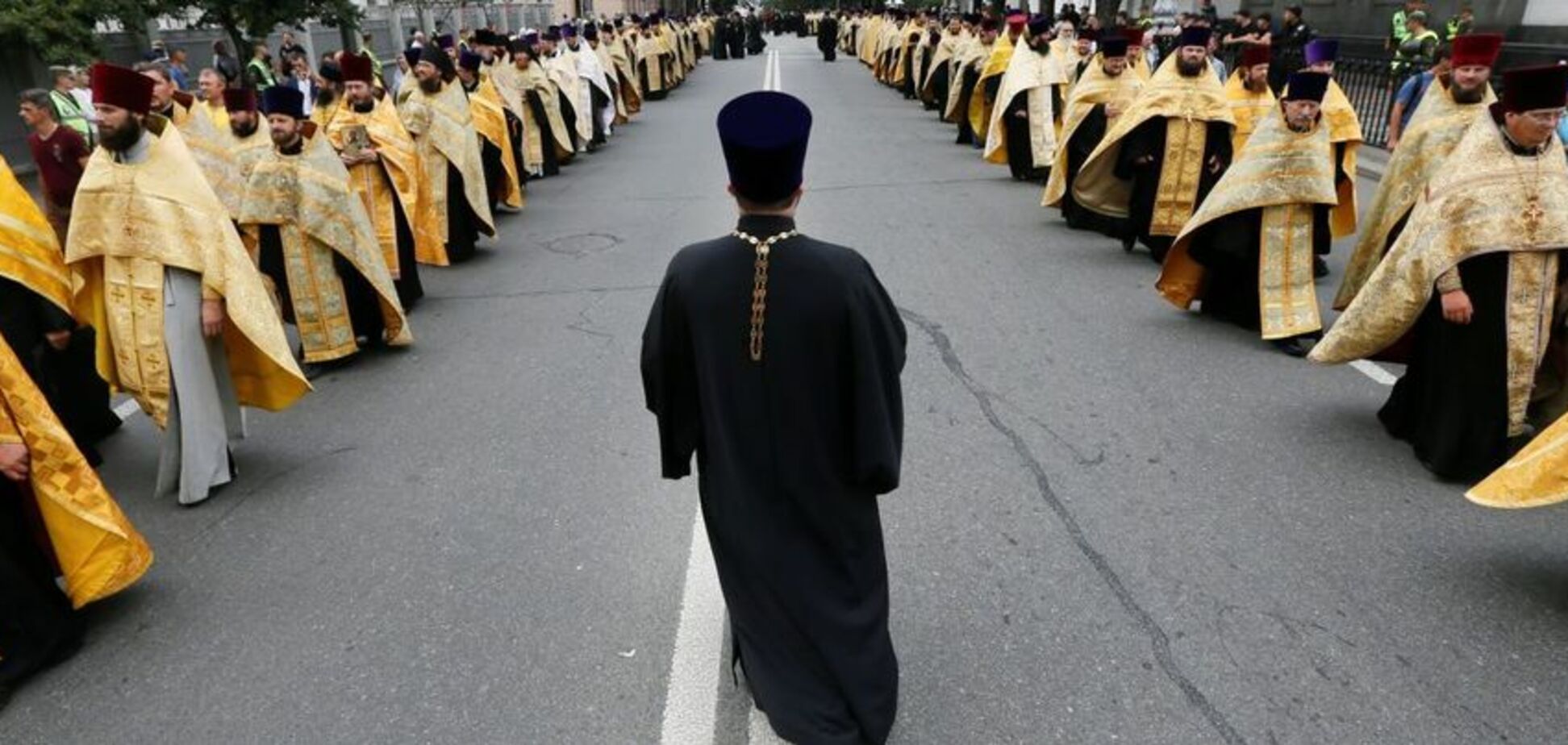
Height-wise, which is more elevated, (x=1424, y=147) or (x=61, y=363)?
(x=1424, y=147)

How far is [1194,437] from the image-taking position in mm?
5137

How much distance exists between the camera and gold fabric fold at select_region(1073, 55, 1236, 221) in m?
7.98

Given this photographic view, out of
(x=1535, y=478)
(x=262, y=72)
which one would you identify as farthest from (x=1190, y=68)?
(x=262, y=72)

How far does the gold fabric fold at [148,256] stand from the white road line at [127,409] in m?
1.49

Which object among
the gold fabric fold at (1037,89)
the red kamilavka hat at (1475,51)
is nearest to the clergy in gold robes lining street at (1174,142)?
the red kamilavka hat at (1475,51)

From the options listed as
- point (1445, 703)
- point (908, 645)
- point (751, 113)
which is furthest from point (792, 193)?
point (1445, 703)

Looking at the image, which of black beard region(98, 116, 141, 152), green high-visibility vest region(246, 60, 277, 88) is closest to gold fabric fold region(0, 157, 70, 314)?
black beard region(98, 116, 141, 152)

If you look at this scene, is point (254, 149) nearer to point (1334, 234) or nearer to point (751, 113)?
point (751, 113)

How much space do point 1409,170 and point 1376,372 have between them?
1.21m

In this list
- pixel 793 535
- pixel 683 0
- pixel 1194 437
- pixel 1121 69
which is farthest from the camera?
pixel 683 0

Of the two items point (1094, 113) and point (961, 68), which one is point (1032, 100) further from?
point (961, 68)

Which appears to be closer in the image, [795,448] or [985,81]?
[795,448]

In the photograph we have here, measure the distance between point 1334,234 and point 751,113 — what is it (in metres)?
7.31

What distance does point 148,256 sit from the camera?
4445 mm
